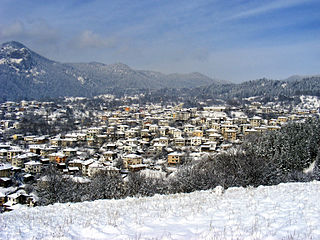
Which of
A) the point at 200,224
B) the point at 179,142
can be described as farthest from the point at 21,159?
the point at 200,224

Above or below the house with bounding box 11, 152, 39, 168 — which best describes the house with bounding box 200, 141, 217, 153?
above

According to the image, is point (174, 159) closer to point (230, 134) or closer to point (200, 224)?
point (230, 134)

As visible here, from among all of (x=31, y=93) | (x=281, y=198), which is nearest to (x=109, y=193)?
(x=281, y=198)

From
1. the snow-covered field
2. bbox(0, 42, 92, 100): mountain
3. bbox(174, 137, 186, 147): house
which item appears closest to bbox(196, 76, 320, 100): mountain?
bbox(174, 137, 186, 147): house

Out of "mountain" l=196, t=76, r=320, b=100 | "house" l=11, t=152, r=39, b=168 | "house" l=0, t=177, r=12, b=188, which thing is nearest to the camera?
"house" l=0, t=177, r=12, b=188

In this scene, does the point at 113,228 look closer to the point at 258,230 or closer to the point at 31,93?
the point at 258,230

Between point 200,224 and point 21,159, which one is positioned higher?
point 200,224

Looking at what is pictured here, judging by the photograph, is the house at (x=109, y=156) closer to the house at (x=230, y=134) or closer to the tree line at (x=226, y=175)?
the tree line at (x=226, y=175)

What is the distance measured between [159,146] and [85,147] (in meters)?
11.8

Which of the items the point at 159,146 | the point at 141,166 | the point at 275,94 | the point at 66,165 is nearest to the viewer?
the point at 141,166

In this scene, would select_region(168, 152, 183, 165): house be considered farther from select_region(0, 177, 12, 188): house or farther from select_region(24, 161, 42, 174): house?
select_region(0, 177, 12, 188): house

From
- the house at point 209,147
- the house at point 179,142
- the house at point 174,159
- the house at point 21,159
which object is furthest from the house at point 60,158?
the house at point 209,147

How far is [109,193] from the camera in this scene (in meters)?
15.1

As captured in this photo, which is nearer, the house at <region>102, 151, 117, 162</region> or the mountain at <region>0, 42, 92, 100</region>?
the house at <region>102, 151, 117, 162</region>
